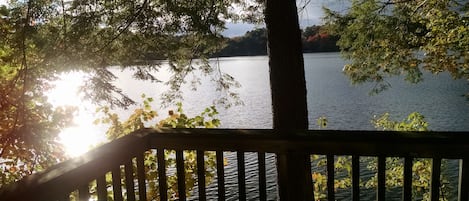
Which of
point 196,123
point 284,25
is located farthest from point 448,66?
point 284,25

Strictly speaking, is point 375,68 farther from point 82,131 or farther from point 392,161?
point 82,131

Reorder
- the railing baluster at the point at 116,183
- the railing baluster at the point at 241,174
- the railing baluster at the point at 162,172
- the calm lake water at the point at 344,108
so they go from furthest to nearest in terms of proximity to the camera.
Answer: the calm lake water at the point at 344,108 → the railing baluster at the point at 162,172 → the railing baluster at the point at 241,174 → the railing baluster at the point at 116,183

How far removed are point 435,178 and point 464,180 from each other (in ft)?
0.43

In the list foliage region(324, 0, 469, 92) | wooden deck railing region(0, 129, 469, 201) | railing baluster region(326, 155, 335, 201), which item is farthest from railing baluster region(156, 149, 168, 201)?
foliage region(324, 0, 469, 92)

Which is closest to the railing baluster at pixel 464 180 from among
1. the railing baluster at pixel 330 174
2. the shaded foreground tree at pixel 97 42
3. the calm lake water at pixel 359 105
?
the railing baluster at pixel 330 174

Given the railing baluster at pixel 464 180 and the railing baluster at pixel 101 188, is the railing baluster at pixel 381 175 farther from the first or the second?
the railing baluster at pixel 101 188

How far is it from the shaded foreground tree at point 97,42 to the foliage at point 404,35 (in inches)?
126

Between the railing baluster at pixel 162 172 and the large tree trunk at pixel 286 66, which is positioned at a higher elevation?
the large tree trunk at pixel 286 66

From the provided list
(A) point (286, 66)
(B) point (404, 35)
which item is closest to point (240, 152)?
(A) point (286, 66)

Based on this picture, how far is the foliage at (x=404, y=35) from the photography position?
7.50 meters

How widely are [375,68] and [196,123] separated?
4.79 meters

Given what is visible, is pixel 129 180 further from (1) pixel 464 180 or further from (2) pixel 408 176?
(1) pixel 464 180

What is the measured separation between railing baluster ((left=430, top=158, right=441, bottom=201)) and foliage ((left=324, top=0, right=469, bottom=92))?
6.15 metres

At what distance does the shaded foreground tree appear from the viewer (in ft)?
13.0
